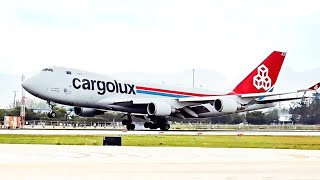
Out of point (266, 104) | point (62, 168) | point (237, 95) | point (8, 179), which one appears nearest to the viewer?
point (8, 179)

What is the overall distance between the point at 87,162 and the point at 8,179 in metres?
6.86

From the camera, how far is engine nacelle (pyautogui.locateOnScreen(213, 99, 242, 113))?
76.9m

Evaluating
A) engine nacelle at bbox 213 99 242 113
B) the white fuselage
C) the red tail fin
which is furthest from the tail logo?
engine nacelle at bbox 213 99 242 113

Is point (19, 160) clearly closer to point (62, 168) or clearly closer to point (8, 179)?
point (62, 168)

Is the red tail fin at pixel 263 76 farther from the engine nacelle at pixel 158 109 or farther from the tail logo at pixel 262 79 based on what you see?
the engine nacelle at pixel 158 109

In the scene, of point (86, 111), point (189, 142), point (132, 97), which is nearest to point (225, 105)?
point (132, 97)

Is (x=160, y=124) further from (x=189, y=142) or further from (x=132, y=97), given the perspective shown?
(x=189, y=142)

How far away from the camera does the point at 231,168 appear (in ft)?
75.9

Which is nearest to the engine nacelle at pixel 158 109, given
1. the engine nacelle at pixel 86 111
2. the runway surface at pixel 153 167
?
the engine nacelle at pixel 86 111

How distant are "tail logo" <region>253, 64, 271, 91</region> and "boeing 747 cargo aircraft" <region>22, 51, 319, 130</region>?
371 cm

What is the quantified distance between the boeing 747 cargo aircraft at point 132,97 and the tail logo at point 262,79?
3713mm

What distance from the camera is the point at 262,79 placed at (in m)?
90.8

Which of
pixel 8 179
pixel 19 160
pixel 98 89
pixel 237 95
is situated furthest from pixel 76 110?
pixel 8 179

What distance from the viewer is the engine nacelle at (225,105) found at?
7694cm
